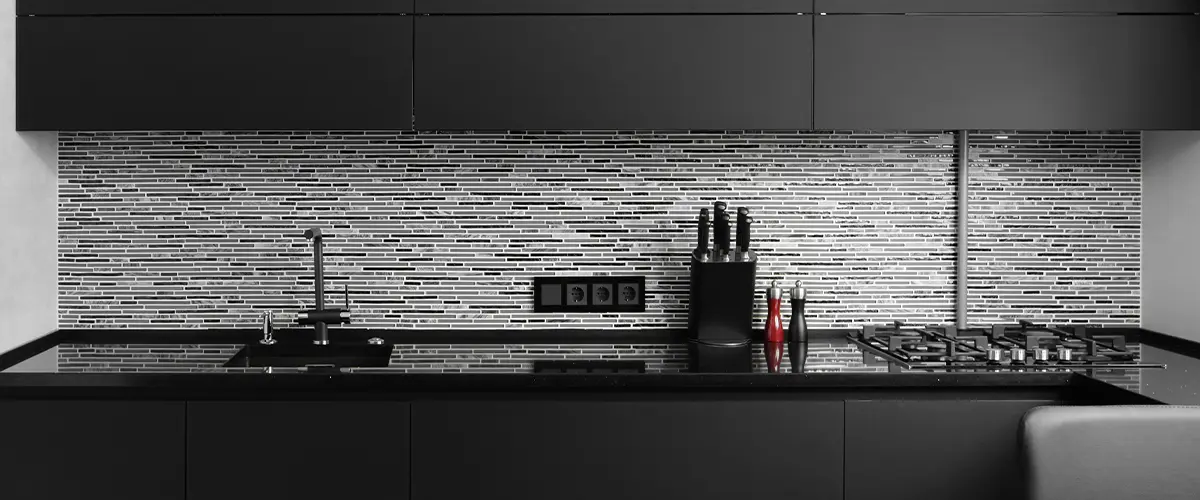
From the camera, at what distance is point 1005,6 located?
231 cm

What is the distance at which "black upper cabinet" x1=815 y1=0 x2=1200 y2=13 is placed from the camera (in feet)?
7.57

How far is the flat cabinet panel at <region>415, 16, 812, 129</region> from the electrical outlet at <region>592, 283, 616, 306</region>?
0.56 m

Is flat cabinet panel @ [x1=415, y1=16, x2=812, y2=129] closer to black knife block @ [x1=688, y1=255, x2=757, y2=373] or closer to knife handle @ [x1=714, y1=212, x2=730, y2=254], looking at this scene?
knife handle @ [x1=714, y1=212, x2=730, y2=254]

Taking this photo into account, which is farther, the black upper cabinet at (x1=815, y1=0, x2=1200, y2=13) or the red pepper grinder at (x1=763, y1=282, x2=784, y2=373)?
the red pepper grinder at (x1=763, y1=282, x2=784, y2=373)

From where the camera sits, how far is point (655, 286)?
8.77 ft

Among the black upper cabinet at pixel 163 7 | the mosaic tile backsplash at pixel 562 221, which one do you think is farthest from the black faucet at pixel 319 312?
the black upper cabinet at pixel 163 7

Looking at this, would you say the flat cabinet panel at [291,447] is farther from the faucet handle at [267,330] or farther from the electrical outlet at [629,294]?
the electrical outlet at [629,294]

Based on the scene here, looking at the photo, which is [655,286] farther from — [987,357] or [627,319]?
[987,357]

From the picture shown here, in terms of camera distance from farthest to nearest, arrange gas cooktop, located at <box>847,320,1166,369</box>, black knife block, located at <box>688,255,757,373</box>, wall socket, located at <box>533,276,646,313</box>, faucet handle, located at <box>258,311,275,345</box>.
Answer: wall socket, located at <box>533,276,646,313</box>
faucet handle, located at <box>258,311,275,345</box>
black knife block, located at <box>688,255,757,373</box>
gas cooktop, located at <box>847,320,1166,369</box>

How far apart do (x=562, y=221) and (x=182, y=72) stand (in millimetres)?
1081
